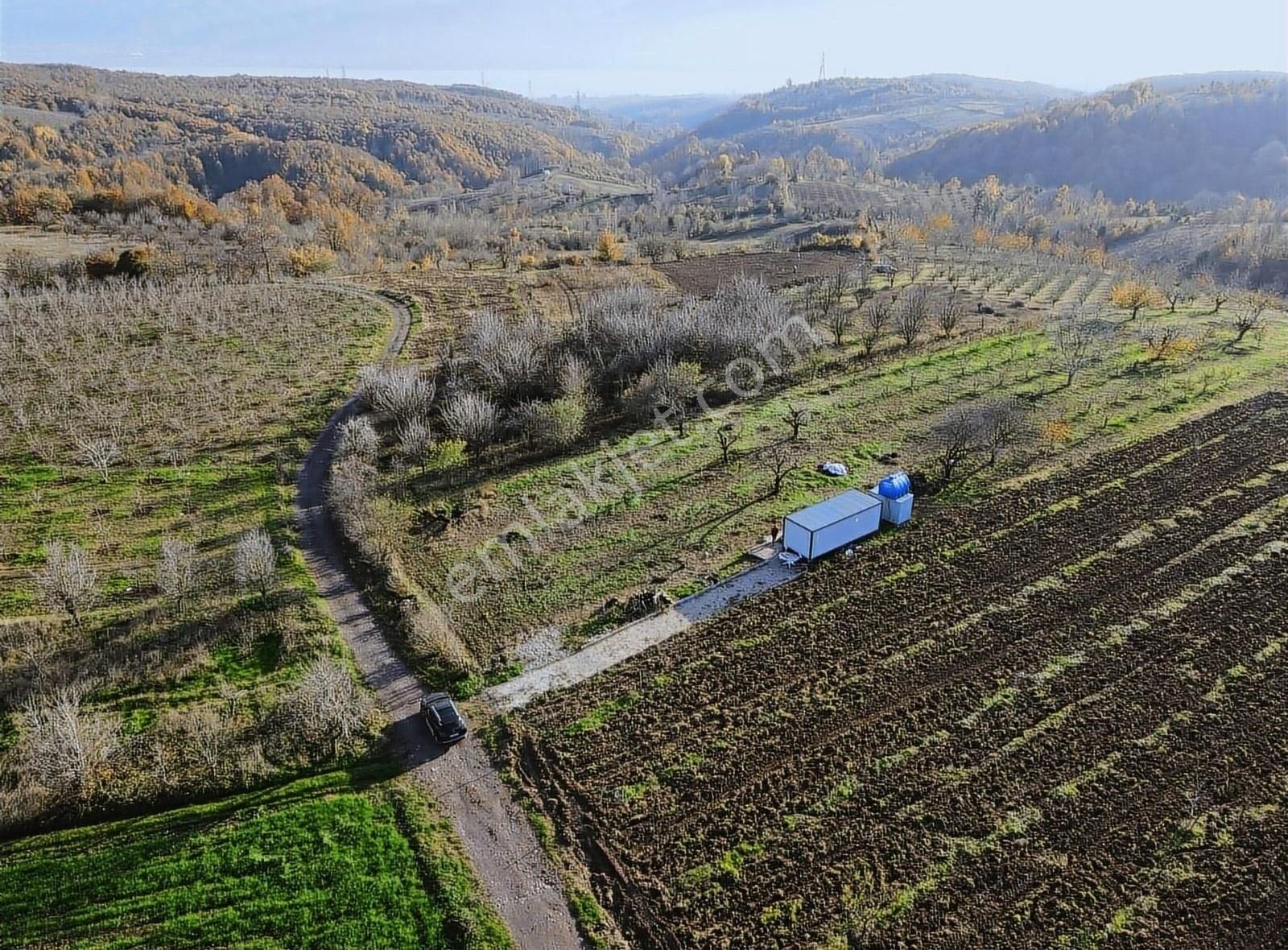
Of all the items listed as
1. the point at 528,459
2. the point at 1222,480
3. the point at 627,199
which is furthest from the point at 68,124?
the point at 1222,480

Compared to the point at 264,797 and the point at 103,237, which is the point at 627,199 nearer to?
the point at 103,237

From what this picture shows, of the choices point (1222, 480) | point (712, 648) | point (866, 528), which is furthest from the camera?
point (1222, 480)

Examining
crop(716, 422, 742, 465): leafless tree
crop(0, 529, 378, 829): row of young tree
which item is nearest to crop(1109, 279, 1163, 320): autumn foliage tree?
crop(716, 422, 742, 465): leafless tree

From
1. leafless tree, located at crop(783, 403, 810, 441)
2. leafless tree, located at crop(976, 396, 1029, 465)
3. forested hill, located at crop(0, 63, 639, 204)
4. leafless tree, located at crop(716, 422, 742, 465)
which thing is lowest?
leafless tree, located at crop(716, 422, 742, 465)

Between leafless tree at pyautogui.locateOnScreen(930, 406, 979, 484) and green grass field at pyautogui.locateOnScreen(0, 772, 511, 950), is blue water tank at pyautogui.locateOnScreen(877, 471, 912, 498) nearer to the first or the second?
leafless tree at pyautogui.locateOnScreen(930, 406, 979, 484)

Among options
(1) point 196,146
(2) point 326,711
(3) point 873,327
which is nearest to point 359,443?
(2) point 326,711

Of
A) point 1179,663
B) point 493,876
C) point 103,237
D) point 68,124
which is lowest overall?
point 493,876
